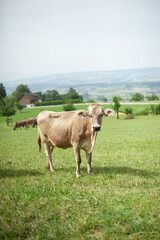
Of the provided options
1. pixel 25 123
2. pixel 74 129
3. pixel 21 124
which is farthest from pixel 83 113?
pixel 25 123

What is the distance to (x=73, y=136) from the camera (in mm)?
6523

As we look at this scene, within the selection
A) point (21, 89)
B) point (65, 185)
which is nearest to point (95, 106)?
point (65, 185)

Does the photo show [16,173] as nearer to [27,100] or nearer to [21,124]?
[21,124]

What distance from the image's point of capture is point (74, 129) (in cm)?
652

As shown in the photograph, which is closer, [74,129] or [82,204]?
[82,204]

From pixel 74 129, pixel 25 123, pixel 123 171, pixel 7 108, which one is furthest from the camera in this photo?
pixel 7 108

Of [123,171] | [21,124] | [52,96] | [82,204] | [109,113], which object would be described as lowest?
[21,124]

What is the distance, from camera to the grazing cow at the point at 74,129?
601cm

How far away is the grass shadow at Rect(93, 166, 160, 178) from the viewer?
6.36 m

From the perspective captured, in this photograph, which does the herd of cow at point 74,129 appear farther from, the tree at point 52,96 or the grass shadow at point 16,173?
the tree at point 52,96

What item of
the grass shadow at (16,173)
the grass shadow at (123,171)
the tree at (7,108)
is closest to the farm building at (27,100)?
the tree at (7,108)

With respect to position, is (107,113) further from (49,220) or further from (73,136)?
(49,220)

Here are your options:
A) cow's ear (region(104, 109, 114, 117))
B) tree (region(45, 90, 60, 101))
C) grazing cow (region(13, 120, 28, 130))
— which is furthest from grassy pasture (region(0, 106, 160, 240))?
tree (region(45, 90, 60, 101))

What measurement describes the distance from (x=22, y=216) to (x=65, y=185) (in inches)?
69.1
